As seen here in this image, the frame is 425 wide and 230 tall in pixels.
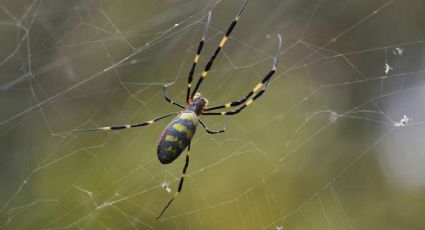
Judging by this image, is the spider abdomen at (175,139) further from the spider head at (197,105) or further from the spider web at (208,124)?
the spider web at (208,124)

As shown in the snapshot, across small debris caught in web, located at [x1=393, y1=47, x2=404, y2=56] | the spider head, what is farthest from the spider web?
the spider head

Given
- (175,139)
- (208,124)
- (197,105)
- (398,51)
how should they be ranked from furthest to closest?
(208,124)
(398,51)
(197,105)
(175,139)

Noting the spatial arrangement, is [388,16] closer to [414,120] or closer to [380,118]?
[380,118]

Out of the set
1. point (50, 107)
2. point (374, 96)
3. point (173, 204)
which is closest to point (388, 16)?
point (374, 96)

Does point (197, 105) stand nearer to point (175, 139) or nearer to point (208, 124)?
point (175, 139)

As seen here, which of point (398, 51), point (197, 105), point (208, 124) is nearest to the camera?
point (197, 105)

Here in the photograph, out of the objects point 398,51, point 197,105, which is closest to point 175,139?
point 197,105

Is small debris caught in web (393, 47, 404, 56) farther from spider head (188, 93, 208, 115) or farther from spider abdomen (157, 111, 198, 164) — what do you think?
spider abdomen (157, 111, 198, 164)
